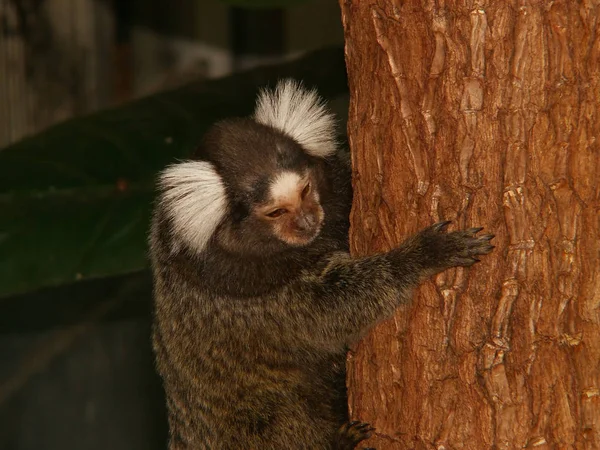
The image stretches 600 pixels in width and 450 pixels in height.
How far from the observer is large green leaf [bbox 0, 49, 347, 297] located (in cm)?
351

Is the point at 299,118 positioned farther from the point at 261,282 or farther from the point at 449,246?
the point at 449,246

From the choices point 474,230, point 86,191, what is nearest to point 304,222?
point 474,230

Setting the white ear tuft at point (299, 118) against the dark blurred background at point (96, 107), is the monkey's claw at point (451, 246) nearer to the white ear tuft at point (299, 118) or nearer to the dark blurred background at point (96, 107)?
the white ear tuft at point (299, 118)

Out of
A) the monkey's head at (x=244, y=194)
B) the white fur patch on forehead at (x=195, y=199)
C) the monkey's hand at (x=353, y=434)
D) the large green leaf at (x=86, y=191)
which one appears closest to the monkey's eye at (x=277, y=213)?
the monkey's head at (x=244, y=194)

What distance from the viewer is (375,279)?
2.48 meters

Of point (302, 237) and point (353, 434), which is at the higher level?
point (302, 237)

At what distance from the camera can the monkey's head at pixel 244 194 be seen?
102 inches

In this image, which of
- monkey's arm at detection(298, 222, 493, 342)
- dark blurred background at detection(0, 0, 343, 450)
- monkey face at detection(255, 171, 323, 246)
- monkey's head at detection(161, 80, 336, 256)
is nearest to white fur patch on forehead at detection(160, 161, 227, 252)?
monkey's head at detection(161, 80, 336, 256)

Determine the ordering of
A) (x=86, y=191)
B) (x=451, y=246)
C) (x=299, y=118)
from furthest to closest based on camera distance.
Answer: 1. (x=86, y=191)
2. (x=299, y=118)
3. (x=451, y=246)

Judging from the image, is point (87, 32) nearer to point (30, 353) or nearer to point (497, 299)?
point (30, 353)

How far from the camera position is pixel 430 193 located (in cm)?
214

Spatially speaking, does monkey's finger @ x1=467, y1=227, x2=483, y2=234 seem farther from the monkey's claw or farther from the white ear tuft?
the white ear tuft

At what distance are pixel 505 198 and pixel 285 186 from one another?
784 mm

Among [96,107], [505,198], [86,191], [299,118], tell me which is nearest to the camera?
[505,198]
